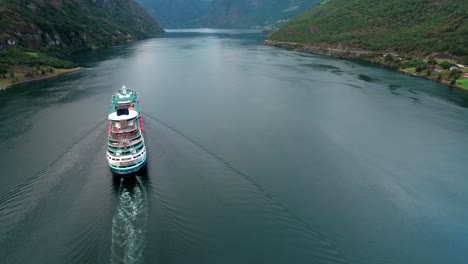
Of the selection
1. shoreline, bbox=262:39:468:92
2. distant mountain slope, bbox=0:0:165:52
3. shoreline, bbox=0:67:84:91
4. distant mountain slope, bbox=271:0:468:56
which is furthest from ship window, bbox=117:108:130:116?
distant mountain slope, bbox=271:0:468:56

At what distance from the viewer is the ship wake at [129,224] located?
2223 centimetres

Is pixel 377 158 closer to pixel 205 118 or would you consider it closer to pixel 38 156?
pixel 205 118

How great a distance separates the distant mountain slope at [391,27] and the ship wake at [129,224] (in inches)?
4076

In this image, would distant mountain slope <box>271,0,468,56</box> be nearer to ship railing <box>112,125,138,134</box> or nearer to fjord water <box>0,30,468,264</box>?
fjord water <box>0,30,468,264</box>

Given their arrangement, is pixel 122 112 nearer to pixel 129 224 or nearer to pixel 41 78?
pixel 129 224

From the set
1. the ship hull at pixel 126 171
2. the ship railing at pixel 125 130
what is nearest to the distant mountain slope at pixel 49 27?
the ship railing at pixel 125 130

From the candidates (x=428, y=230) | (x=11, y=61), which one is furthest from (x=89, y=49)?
(x=428, y=230)

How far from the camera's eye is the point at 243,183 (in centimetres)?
3150

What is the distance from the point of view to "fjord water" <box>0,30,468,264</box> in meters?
23.5

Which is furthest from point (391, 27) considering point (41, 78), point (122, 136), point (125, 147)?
point (41, 78)

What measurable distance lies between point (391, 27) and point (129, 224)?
5317 inches

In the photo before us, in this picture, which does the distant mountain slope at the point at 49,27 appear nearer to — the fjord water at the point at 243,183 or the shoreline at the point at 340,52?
the fjord water at the point at 243,183

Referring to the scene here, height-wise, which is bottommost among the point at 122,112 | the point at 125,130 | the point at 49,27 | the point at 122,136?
the point at 122,136

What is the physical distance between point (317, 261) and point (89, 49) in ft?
533
